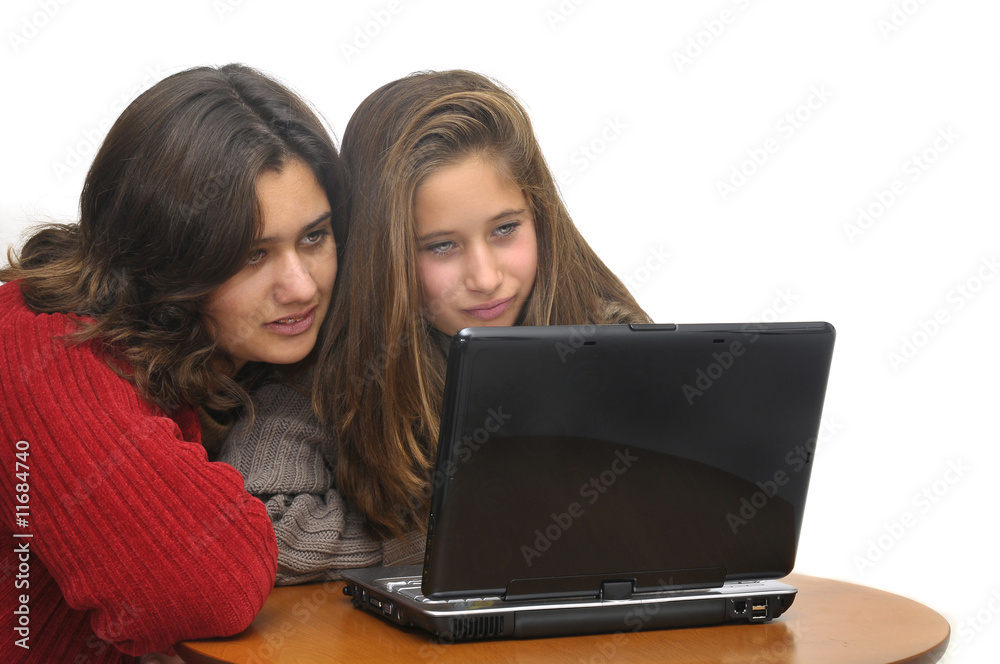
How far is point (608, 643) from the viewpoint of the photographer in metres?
1.10

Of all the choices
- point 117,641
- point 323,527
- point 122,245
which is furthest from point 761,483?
point 122,245

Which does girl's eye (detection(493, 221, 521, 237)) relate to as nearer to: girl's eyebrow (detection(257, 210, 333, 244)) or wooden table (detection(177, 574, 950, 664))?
girl's eyebrow (detection(257, 210, 333, 244))

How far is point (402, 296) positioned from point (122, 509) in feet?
1.95

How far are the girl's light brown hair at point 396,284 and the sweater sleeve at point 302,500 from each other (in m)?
0.03

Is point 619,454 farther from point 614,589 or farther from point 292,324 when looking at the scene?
point 292,324

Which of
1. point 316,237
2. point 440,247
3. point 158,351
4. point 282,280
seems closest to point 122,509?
point 158,351

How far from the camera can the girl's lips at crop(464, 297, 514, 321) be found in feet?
5.50

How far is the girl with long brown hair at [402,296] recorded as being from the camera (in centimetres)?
150

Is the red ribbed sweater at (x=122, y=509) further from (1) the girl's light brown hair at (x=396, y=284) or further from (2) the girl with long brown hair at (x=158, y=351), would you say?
(1) the girl's light brown hair at (x=396, y=284)

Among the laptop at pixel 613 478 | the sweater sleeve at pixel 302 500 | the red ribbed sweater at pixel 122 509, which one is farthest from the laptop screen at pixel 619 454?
the sweater sleeve at pixel 302 500

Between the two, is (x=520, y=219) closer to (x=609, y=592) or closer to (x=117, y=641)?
(x=609, y=592)

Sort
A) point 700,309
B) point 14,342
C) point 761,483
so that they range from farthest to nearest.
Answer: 1. point 700,309
2. point 14,342
3. point 761,483

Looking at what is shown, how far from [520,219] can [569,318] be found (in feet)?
0.74

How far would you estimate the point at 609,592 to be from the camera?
113 cm
